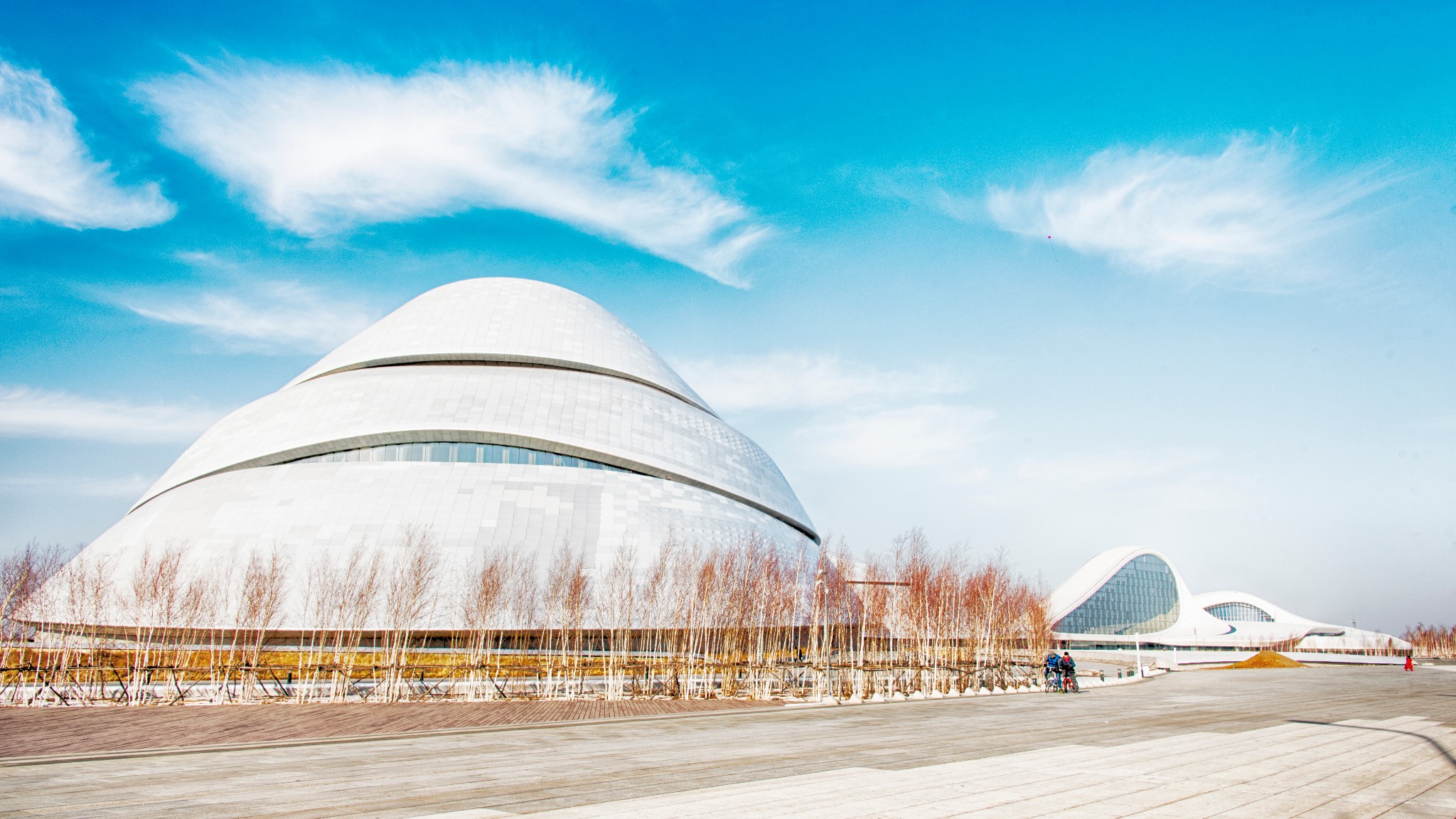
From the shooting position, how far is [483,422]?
43031 mm

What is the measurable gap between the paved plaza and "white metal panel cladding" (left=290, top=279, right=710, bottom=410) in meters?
36.2

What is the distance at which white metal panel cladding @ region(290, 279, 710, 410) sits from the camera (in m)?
49.9

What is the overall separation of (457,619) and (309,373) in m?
27.5

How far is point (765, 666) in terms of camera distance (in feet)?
97.5

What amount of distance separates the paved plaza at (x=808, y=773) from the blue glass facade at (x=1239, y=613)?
101952 millimetres

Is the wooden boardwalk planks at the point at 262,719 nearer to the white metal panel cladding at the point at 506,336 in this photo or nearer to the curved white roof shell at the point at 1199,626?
the white metal panel cladding at the point at 506,336

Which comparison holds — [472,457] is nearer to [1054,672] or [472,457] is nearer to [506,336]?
[506,336]

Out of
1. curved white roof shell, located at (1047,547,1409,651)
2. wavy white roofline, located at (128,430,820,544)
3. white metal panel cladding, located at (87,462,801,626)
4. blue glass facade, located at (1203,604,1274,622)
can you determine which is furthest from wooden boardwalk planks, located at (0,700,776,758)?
blue glass facade, located at (1203,604,1274,622)

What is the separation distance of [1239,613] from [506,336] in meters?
104

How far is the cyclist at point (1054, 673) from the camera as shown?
31.0 m

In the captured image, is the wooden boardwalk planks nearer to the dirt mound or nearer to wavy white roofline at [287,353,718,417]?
wavy white roofline at [287,353,718,417]

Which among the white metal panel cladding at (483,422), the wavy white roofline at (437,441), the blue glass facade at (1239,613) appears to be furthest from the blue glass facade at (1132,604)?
the wavy white roofline at (437,441)

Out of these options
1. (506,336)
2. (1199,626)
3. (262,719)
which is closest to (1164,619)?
(1199,626)

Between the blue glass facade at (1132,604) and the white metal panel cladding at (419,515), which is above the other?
the white metal panel cladding at (419,515)
